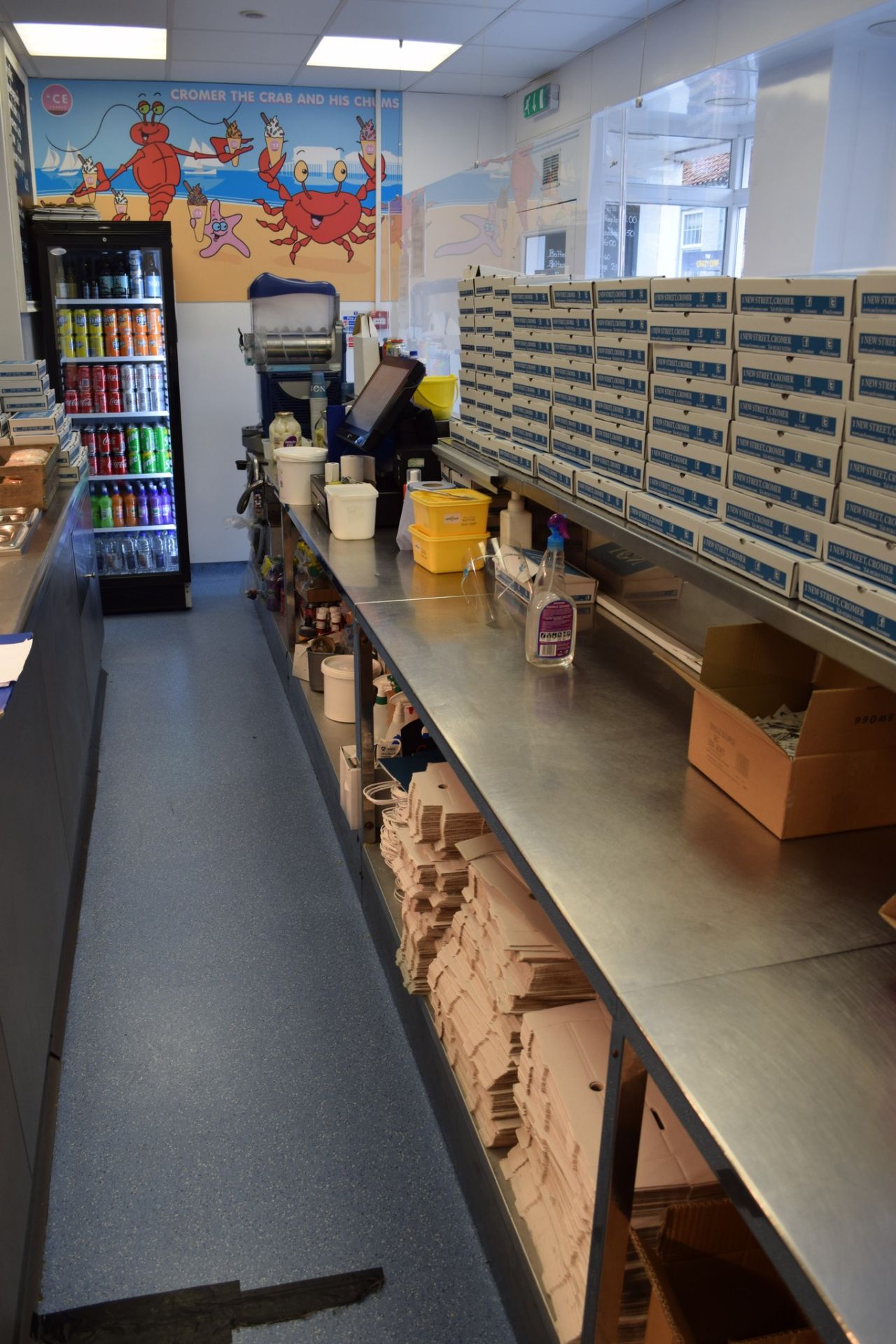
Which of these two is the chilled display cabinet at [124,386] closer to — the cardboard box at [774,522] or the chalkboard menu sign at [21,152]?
the chalkboard menu sign at [21,152]

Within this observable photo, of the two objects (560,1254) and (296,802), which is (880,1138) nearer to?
(560,1254)

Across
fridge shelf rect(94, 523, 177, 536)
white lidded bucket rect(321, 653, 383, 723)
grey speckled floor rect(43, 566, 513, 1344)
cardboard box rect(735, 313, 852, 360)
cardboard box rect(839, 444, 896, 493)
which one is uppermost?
cardboard box rect(735, 313, 852, 360)

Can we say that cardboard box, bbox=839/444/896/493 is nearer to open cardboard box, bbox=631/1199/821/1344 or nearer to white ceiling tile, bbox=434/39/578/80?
open cardboard box, bbox=631/1199/821/1344

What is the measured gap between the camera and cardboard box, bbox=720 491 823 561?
5.28 ft

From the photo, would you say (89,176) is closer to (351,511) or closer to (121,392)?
(121,392)

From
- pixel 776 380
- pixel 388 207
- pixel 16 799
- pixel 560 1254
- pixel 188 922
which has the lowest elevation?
pixel 188 922

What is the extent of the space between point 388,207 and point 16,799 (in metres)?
5.90

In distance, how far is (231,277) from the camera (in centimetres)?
677

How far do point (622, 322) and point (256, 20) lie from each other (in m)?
3.95

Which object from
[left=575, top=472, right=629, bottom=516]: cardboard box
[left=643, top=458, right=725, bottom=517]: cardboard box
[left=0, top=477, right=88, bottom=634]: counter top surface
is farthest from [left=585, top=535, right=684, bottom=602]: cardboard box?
[left=0, top=477, right=88, bottom=634]: counter top surface

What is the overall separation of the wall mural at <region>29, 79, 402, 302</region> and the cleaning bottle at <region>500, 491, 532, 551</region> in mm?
4509

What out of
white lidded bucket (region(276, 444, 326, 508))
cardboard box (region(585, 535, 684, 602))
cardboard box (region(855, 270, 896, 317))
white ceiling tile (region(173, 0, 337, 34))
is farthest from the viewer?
white ceiling tile (region(173, 0, 337, 34))

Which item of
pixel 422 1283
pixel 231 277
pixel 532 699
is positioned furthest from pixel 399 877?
pixel 231 277

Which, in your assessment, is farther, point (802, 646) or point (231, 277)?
point (231, 277)
